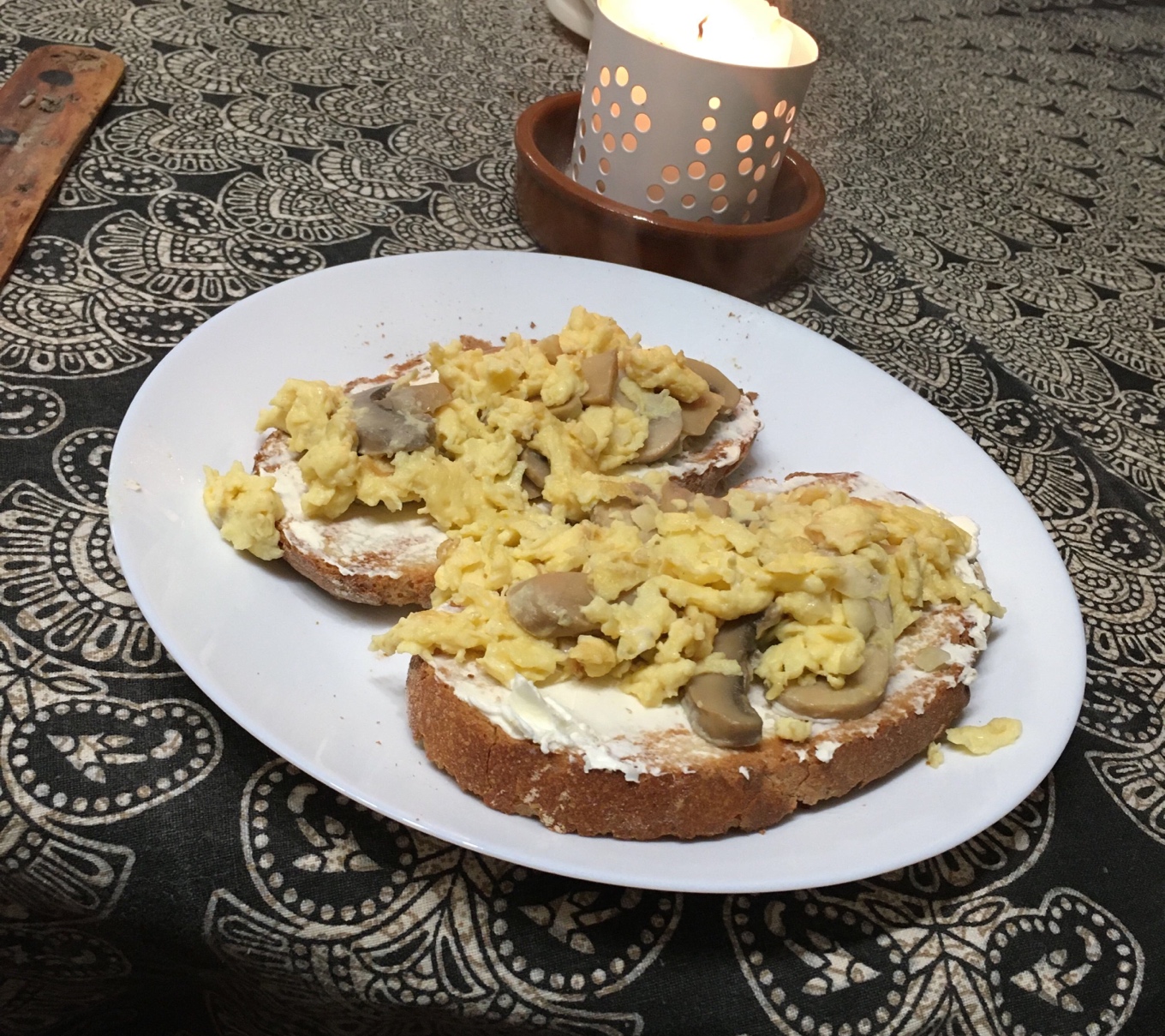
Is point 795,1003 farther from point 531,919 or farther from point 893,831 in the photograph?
point 531,919

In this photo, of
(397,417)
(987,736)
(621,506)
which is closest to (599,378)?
(621,506)

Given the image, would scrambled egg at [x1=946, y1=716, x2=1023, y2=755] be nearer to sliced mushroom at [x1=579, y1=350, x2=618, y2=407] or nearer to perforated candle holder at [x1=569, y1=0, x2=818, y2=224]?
sliced mushroom at [x1=579, y1=350, x2=618, y2=407]

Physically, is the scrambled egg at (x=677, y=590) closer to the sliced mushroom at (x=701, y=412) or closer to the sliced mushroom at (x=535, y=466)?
the sliced mushroom at (x=535, y=466)

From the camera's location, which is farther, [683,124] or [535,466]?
[683,124]

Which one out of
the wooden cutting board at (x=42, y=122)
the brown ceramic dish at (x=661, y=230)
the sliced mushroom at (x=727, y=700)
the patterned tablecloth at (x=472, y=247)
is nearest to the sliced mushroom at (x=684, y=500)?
the sliced mushroom at (x=727, y=700)

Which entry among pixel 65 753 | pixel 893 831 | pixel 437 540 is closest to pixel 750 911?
pixel 893 831

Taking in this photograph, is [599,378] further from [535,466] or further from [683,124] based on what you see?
[683,124]

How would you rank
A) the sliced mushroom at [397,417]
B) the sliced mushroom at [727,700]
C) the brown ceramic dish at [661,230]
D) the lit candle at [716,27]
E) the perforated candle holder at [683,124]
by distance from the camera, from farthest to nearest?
1. the lit candle at [716,27]
2. the brown ceramic dish at [661,230]
3. the perforated candle holder at [683,124]
4. the sliced mushroom at [397,417]
5. the sliced mushroom at [727,700]
